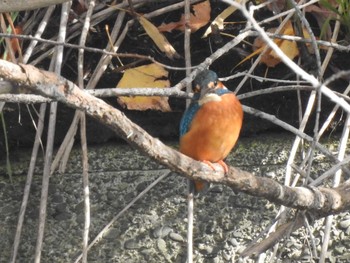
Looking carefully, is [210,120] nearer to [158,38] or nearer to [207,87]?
[207,87]

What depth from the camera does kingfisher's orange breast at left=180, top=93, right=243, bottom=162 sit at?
2740mm

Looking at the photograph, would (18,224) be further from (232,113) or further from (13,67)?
(13,67)

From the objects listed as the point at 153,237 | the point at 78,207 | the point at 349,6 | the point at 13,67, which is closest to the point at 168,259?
the point at 153,237

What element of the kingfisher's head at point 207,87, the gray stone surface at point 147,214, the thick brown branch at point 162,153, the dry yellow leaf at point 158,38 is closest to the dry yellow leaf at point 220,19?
the dry yellow leaf at point 158,38

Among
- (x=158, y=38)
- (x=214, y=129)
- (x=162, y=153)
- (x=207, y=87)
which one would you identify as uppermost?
(x=158, y=38)

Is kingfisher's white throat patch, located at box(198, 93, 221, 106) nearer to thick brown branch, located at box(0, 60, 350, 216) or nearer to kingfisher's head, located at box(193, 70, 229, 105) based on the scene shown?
kingfisher's head, located at box(193, 70, 229, 105)

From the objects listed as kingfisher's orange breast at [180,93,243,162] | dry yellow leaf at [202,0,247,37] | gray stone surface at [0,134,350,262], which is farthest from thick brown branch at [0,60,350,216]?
dry yellow leaf at [202,0,247,37]

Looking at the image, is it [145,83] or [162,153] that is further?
[145,83]

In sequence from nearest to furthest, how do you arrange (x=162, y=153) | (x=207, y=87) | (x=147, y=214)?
(x=162, y=153) < (x=207, y=87) < (x=147, y=214)

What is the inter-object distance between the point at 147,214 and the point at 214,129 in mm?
504

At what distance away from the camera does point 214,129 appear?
2777 millimetres

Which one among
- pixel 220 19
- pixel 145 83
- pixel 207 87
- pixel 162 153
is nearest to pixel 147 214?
pixel 145 83

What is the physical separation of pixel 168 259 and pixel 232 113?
64 centimetres

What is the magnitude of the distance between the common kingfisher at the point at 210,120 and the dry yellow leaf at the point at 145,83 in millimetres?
223
